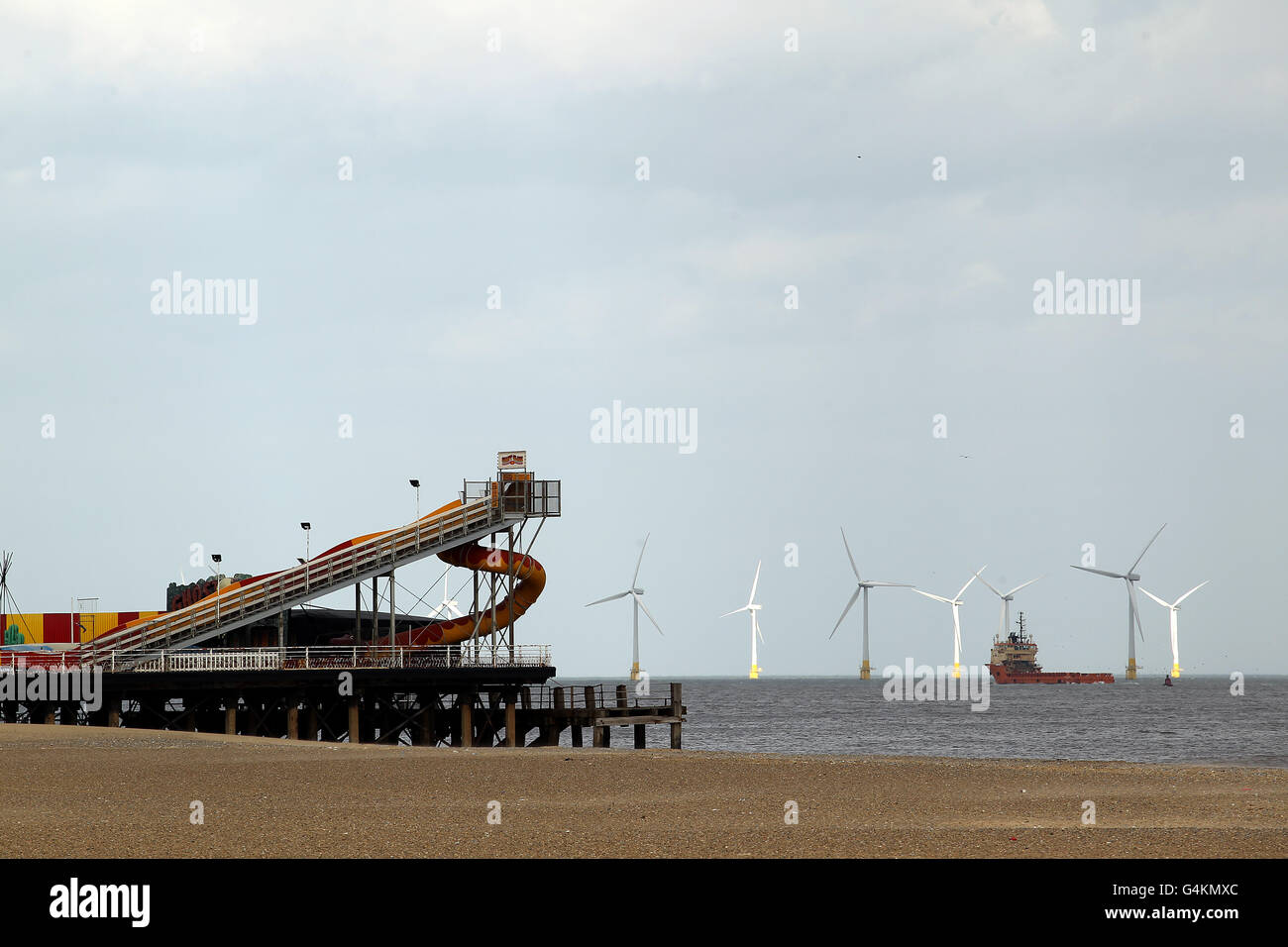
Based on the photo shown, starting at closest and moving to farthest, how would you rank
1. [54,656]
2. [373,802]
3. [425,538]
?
1. [373,802]
2. [54,656]
3. [425,538]

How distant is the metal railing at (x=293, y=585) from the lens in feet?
174

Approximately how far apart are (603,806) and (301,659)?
3219cm

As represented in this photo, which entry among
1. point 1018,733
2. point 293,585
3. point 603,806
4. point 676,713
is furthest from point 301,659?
point 1018,733

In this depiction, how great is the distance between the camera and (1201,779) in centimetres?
3203

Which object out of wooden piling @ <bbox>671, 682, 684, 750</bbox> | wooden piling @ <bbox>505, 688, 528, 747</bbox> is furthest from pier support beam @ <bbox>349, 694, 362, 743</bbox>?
wooden piling @ <bbox>671, 682, 684, 750</bbox>

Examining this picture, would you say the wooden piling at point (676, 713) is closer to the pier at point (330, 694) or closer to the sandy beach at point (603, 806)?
the pier at point (330, 694)

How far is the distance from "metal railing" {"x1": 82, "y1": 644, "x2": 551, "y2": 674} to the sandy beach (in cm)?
1399

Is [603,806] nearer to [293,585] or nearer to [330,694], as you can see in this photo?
[330,694]

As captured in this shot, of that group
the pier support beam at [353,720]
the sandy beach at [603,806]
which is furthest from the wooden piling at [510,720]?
the sandy beach at [603,806]

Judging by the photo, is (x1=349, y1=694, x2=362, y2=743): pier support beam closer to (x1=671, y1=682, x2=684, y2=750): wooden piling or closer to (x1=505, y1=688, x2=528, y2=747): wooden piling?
(x1=505, y1=688, x2=528, y2=747): wooden piling
